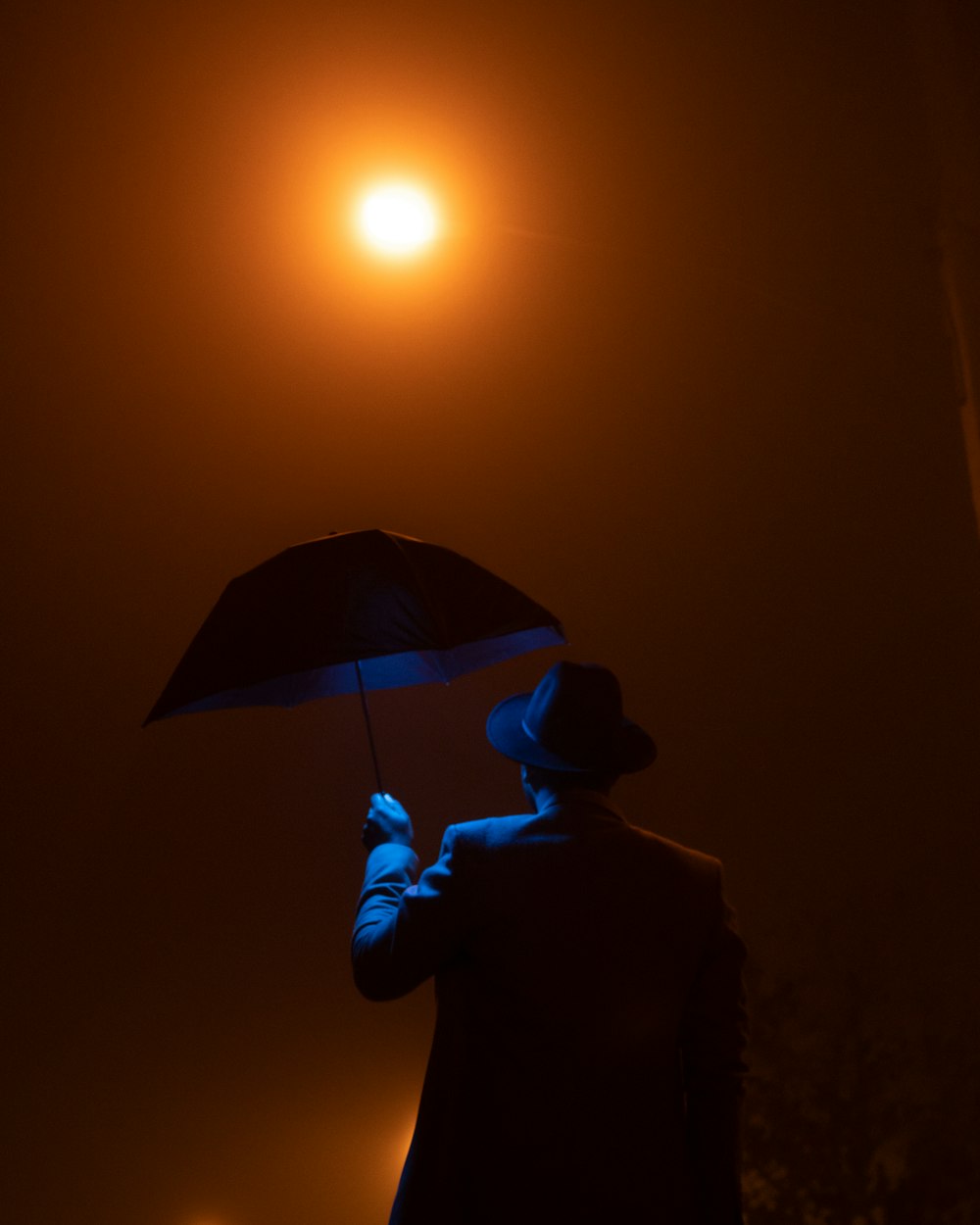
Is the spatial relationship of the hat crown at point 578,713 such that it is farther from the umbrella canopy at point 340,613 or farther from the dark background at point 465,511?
the dark background at point 465,511

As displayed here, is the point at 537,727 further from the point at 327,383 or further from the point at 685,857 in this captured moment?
the point at 327,383

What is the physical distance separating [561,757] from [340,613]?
406 millimetres

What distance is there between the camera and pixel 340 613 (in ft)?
5.42

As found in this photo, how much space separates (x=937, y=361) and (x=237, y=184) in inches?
69.5

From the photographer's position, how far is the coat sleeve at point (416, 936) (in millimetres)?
1475

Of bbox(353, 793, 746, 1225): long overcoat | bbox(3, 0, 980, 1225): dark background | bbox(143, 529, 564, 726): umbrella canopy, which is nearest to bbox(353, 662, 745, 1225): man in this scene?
bbox(353, 793, 746, 1225): long overcoat

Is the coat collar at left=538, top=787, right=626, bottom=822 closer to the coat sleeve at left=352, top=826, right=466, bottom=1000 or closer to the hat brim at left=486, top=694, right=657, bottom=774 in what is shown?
the hat brim at left=486, top=694, right=657, bottom=774

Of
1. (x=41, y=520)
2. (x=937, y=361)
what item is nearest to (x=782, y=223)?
(x=937, y=361)

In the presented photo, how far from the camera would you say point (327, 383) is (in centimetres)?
242

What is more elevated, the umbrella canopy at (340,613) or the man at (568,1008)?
the umbrella canopy at (340,613)

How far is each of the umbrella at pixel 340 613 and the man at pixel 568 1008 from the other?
0.23 metres

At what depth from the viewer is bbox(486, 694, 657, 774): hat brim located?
1.57m

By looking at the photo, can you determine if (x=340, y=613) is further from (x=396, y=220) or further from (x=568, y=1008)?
(x=396, y=220)

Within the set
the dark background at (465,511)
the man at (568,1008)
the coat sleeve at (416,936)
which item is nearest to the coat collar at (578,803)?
the man at (568,1008)
